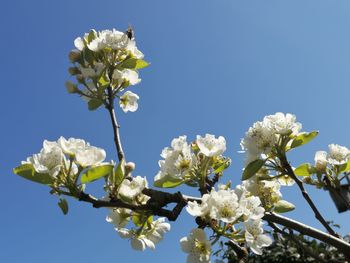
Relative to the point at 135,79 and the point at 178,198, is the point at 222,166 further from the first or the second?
the point at 135,79

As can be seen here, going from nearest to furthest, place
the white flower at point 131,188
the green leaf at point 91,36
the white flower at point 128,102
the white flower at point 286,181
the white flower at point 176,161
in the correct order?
the white flower at point 131,188
the white flower at point 176,161
the white flower at point 286,181
the green leaf at point 91,36
the white flower at point 128,102

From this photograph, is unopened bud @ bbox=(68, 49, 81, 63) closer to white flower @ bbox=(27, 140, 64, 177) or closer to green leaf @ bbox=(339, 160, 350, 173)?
white flower @ bbox=(27, 140, 64, 177)

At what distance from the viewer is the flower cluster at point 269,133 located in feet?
7.00

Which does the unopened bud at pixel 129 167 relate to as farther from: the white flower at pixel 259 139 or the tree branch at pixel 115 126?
the white flower at pixel 259 139

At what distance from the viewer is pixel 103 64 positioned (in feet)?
8.27

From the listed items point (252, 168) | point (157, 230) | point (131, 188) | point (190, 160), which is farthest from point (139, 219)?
point (252, 168)

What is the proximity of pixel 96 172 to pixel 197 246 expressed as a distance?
562mm

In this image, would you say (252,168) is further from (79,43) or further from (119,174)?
(79,43)

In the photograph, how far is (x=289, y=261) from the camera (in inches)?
237

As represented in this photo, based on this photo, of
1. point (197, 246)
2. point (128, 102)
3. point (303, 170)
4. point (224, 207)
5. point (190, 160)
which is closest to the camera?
point (224, 207)

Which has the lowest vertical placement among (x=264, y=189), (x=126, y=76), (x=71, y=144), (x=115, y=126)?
(x=264, y=189)

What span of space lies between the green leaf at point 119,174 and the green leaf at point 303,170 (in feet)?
3.27

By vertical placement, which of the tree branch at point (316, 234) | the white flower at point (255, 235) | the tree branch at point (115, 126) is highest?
the tree branch at point (115, 126)

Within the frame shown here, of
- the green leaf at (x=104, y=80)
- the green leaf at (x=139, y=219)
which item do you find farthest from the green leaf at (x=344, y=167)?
the green leaf at (x=104, y=80)
